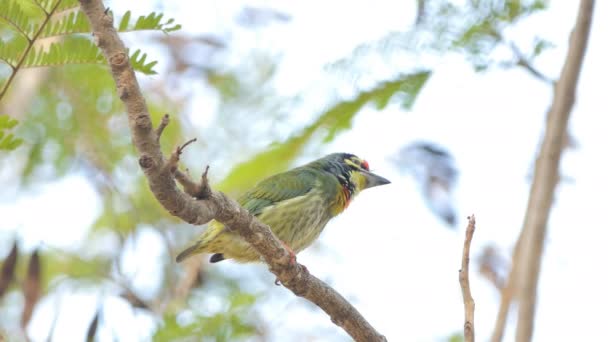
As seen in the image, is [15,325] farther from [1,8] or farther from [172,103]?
[1,8]

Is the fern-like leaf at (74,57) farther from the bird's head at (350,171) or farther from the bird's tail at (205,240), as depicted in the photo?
the bird's head at (350,171)

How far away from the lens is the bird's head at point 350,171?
5.20 meters

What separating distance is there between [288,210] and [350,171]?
90 centimetres

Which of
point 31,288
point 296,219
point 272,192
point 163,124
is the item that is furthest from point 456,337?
point 163,124

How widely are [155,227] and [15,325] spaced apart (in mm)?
1208

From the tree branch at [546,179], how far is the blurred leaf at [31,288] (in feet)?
7.52

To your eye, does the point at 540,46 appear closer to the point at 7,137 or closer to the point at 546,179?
the point at 546,179

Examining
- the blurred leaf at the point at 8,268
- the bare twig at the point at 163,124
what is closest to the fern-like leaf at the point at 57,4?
the bare twig at the point at 163,124

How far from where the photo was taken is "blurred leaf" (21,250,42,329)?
156 inches

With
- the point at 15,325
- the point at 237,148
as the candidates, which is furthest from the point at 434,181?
the point at 15,325

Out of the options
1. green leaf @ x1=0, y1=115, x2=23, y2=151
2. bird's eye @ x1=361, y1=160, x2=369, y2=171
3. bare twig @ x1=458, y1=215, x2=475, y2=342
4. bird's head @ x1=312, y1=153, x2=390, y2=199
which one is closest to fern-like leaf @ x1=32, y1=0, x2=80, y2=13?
green leaf @ x1=0, y1=115, x2=23, y2=151

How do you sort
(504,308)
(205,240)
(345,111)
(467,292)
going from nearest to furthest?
1. (467,292)
2. (504,308)
3. (345,111)
4. (205,240)

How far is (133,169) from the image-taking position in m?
6.20

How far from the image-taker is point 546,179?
2.98m
